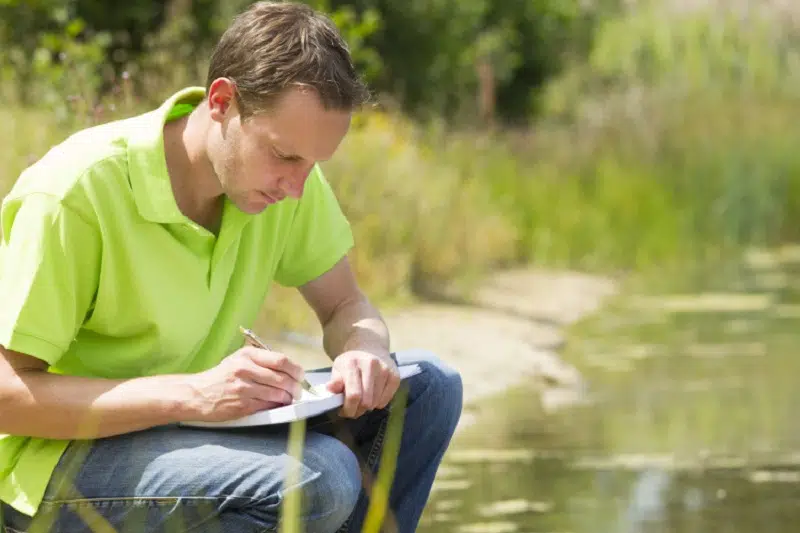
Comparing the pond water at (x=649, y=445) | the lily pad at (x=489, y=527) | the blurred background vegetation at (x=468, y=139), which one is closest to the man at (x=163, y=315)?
the lily pad at (x=489, y=527)

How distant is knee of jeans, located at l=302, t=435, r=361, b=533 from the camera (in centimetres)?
277

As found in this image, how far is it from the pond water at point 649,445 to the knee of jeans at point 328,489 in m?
1.38

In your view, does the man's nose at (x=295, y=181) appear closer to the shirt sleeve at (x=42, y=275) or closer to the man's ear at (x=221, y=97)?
the man's ear at (x=221, y=97)

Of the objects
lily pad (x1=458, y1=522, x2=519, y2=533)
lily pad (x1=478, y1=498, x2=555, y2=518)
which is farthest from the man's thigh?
lily pad (x1=478, y1=498, x2=555, y2=518)

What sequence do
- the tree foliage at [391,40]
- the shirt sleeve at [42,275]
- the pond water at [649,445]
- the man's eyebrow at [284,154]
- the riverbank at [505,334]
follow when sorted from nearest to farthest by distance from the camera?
the shirt sleeve at [42,275] → the man's eyebrow at [284,154] → the pond water at [649,445] → the riverbank at [505,334] → the tree foliage at [391,40]

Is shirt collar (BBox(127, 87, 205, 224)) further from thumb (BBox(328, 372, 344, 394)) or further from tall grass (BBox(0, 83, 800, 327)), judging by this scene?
tall grass (BBox(0, 83, 800, 327))

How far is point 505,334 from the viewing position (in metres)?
7.82

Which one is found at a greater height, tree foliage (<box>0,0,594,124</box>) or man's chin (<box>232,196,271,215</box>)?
man's chin (<box>232,196,271,215</box>)

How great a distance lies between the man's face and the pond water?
1.64 meters

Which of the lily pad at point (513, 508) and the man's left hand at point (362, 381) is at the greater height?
the man's left hand at point (362, 381)

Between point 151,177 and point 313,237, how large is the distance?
505mm

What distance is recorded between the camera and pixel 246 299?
3074 mm

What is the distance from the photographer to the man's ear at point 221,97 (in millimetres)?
2752

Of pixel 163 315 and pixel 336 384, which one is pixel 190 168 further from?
pixel 336 384
